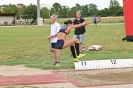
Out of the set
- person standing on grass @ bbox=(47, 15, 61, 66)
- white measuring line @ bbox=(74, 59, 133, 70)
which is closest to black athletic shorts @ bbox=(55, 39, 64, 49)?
person standing on grass @ bbox=(47, 15, 61, 66)

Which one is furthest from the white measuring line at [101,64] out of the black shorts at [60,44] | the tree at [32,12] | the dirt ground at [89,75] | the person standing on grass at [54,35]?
the tree at [32,12]

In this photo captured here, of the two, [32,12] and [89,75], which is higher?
[32,12]

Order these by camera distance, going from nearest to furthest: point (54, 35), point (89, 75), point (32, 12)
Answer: point (89, 75) → point (54, 35) → point (32, 12)

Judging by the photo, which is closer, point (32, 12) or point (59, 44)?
point (59, 44)

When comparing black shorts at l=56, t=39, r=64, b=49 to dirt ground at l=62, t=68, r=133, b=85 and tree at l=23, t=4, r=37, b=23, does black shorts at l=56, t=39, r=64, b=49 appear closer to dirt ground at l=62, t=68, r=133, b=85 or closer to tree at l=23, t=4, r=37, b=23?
dirt ground at l=62, t=68, r=133, b=85

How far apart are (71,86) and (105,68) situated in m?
2.69

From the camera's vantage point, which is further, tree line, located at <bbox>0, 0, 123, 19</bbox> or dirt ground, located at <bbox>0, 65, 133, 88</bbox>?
tree line, located at <bbox>0, 0, 123, 19</bbox>

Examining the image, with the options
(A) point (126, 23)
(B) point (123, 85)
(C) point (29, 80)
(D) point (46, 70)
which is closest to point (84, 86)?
(B) point (123, 85)

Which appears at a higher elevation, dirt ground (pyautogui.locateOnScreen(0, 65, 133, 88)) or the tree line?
the tree line

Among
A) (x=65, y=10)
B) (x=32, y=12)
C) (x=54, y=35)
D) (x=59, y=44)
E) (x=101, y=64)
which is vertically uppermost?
(x=65, y=10)

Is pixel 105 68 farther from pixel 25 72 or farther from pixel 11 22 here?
pixel 11 22

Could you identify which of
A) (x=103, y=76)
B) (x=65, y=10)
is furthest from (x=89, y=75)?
(x=65, y=10)

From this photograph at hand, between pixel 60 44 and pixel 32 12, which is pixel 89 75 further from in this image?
pixel 32 12

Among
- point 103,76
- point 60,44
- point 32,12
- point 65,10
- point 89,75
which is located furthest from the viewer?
point 65,10
